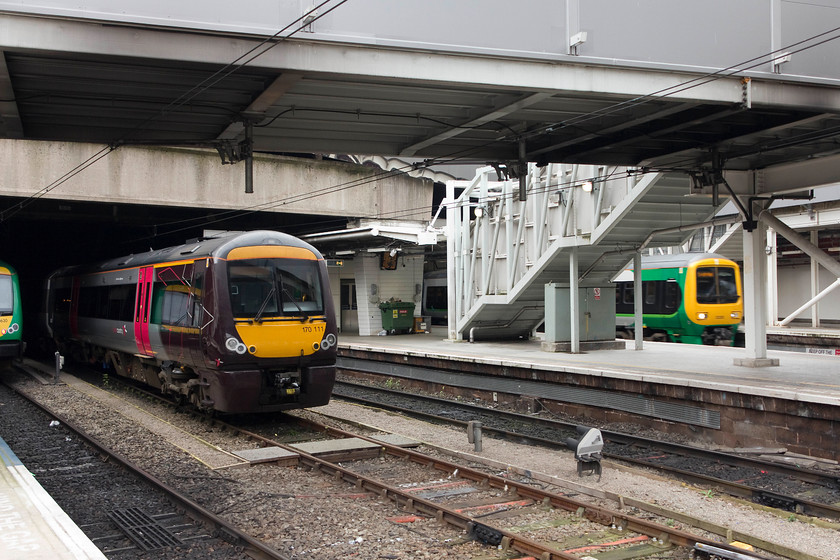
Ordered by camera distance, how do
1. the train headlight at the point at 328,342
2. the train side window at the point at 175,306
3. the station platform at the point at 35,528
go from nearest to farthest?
the station platform at the point at 35,528
the train headlight at the point at 328,342
the train side window at the point at 175,306

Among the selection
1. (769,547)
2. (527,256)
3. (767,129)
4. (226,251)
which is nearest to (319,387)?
(226,251)

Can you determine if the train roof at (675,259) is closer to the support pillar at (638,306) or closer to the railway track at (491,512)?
the support pillar at (638,306)

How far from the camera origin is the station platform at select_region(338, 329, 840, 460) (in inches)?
400

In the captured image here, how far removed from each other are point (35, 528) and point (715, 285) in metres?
19.1

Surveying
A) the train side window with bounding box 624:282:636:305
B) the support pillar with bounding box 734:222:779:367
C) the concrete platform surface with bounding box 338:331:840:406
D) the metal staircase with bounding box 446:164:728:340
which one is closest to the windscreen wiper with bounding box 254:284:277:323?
the concrete platform surface with bounding box 338:331:840:406

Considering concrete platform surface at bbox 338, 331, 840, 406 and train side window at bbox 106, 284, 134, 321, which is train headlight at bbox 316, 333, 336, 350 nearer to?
concrete platform surface at bbox 338, 331, 840, 406

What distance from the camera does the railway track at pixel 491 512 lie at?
6273mm

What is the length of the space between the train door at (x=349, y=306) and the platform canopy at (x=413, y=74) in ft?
62.3

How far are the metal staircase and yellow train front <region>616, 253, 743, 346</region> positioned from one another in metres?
2.36

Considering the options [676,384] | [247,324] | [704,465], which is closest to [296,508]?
[247,324]

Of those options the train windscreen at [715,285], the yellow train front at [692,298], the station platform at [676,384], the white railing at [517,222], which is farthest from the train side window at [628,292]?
the white railing at [517,222]

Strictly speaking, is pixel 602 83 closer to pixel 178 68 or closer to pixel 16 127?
pixel 178 68

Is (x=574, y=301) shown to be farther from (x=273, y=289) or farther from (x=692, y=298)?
(x=273, y=289)

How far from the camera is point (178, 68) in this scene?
799 centimetres
